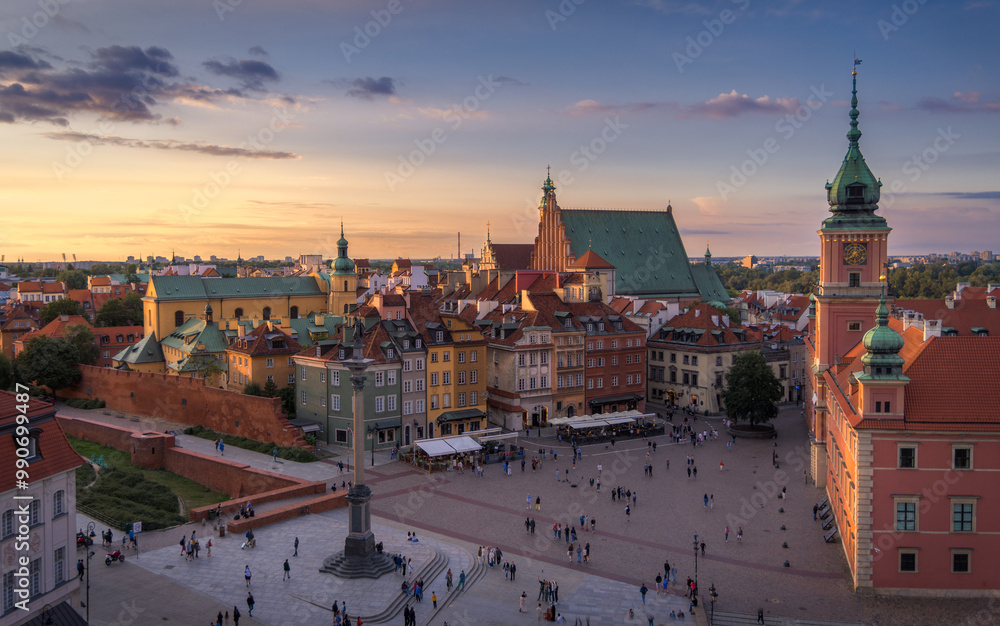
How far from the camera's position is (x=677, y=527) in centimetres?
3938

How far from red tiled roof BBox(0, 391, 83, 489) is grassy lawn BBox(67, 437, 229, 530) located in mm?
13286

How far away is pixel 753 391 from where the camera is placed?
5922cm

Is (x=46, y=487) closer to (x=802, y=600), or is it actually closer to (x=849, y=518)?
(x=802, y=600)

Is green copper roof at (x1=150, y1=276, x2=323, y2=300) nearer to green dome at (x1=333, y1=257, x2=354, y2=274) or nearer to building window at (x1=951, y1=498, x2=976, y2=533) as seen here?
green dome at (x1=333, y1=257, x2=354, y2=274)

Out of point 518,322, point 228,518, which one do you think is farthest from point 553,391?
point 228,518

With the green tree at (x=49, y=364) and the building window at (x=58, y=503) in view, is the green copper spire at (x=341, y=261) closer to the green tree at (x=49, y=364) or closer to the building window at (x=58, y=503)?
the green tree at (x=49, y=364)

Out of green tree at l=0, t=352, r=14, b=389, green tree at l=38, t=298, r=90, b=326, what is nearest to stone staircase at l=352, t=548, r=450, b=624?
green tree at l=0, t=352, r=14, b=389

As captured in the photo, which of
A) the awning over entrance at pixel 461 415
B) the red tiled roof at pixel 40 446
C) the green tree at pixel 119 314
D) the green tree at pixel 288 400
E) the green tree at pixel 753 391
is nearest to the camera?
the red tiled roof at pixel 40 446

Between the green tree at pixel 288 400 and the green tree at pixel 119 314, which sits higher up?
the green tree at pixel 119 314

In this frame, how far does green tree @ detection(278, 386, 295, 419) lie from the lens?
6150 centimetres

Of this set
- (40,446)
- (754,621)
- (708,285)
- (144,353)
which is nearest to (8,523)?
(40,446)

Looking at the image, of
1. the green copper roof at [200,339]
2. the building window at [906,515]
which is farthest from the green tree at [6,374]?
the building window at [906,515]

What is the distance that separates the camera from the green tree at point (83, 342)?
77531mm

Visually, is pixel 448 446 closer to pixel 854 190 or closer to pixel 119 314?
pixel 854 190
